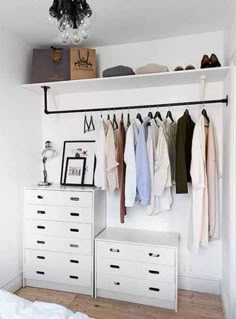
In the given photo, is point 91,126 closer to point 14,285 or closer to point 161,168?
point 161,168

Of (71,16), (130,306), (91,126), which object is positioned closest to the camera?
(71,16)

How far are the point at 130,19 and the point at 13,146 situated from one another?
1.57 meters

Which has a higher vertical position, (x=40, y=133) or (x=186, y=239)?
(x=40, y=133)

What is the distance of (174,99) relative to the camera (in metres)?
2.63

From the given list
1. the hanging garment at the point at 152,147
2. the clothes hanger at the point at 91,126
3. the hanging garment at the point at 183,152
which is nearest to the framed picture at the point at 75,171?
the clothes hanger at the point at 91,126

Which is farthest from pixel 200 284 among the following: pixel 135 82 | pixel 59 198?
pixel 135 82

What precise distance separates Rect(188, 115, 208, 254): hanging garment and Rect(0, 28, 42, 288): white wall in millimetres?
1667

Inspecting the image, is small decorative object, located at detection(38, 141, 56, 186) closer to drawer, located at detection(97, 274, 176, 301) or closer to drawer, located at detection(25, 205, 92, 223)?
drawer, located at detection(25, 205, 92, 223)

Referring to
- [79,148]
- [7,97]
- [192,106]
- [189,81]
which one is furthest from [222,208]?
[7,97]

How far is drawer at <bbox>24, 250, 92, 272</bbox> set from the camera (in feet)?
8.19

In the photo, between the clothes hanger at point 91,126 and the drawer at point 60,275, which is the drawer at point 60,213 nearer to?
the drawer at point 60,275

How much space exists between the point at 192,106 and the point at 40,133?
166 cm

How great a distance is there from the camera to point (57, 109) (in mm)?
2996

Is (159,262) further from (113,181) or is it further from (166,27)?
(166,27)
